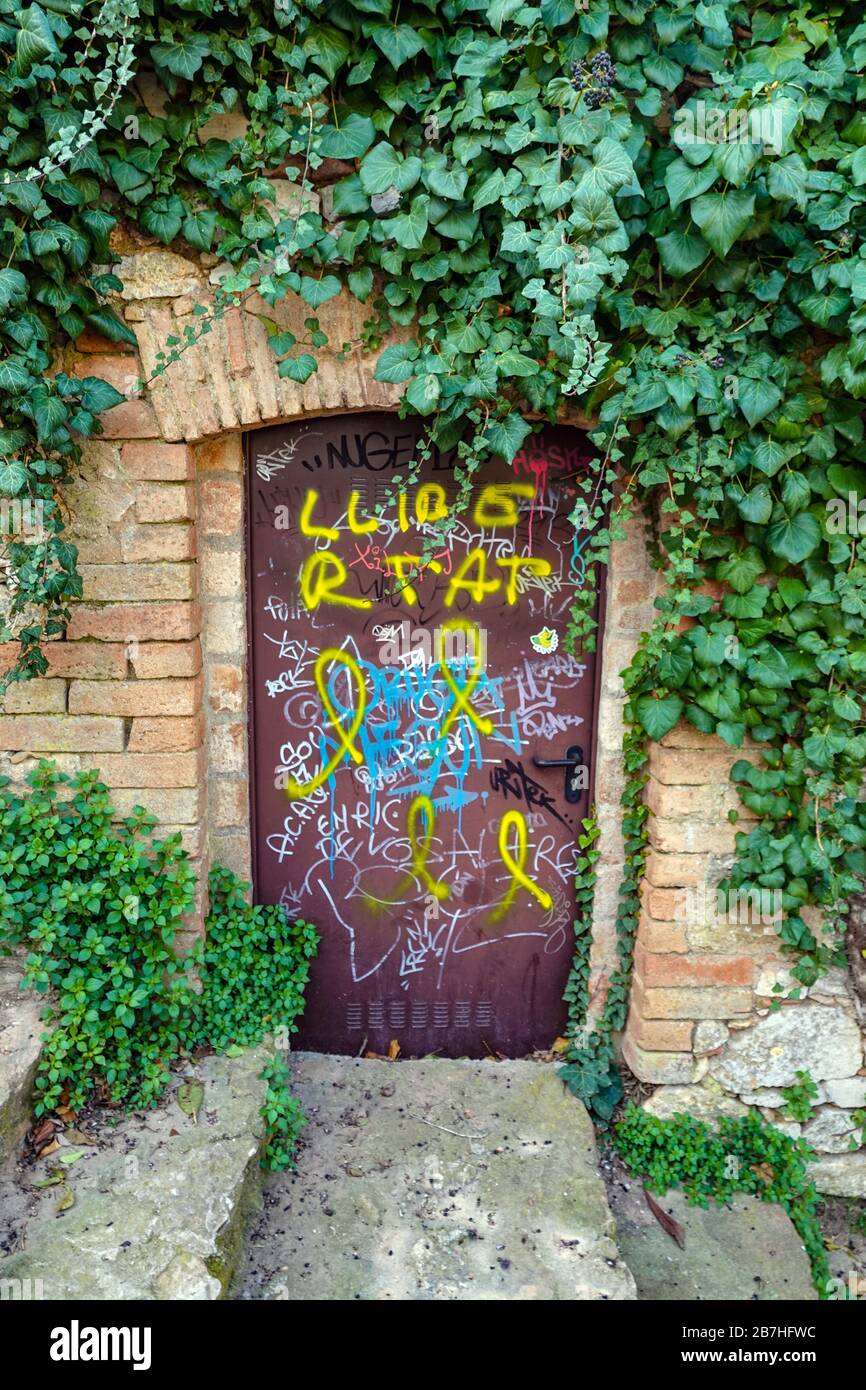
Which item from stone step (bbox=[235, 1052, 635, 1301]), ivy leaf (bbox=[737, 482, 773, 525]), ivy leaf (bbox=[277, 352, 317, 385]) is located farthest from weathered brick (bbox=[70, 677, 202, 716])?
ivy leaf (bbox=[737, 482, 773, 525])

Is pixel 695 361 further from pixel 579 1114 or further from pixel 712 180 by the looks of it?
pixel 579 1114

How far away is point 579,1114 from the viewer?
321 cm

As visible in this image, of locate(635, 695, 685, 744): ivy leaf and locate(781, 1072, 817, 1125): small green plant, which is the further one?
locate(781, 1072, 817, 1125): small green plant

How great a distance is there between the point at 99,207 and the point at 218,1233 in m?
2.90

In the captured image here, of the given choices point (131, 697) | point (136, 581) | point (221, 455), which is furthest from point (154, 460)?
point (131, 697)

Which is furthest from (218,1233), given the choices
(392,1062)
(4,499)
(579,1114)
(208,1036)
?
(4,499)

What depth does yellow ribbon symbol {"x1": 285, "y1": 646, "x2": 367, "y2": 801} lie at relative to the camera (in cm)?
321

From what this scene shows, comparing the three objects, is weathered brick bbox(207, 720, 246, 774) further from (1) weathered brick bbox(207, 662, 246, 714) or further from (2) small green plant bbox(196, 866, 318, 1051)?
(2) small green plant bbox(196, 866, 318, 1051)

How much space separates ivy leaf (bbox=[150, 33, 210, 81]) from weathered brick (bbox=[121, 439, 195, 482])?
0.99 m

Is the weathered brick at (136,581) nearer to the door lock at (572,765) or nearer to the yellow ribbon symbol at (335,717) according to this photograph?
the yellow ribbon symbol at (335,717)

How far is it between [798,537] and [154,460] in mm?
2007

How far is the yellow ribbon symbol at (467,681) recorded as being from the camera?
3205 mm

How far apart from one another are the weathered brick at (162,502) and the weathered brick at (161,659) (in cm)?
40

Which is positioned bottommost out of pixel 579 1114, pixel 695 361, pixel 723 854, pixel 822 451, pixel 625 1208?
pixel 625 1208
